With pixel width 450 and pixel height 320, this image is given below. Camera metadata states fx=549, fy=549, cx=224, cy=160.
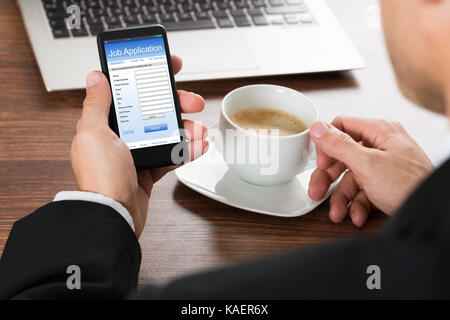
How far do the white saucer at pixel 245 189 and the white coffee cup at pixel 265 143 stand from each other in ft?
0.05

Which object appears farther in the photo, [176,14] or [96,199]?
[176,14]

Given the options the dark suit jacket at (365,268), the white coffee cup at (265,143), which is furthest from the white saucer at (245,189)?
the dark suit jacket at (365,268)

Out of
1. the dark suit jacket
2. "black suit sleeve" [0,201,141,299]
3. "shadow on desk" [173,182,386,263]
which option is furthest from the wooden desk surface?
the dark suit jacket

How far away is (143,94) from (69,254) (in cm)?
29

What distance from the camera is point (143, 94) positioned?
2.57 feet

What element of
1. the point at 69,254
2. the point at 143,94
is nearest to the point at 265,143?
the point at 143,94

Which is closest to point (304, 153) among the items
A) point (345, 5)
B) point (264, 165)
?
point (264, 165)

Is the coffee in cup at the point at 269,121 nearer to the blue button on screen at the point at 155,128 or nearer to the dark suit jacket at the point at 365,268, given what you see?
the blue button on screen at the point at 155,128

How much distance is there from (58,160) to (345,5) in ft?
2.57

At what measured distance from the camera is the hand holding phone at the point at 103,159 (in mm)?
693

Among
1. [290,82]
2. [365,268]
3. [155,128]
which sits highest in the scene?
[365,268]

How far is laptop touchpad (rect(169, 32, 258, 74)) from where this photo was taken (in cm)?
101

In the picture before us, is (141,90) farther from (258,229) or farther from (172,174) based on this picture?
(258,229)
